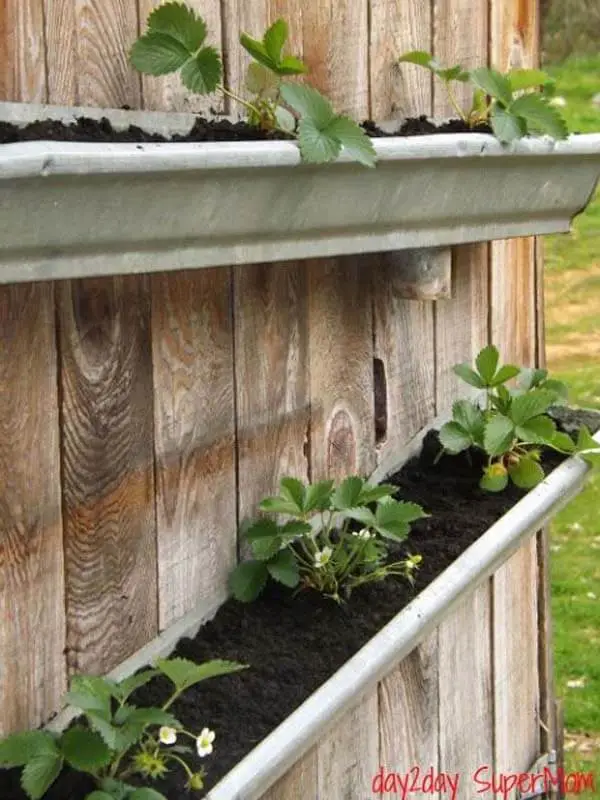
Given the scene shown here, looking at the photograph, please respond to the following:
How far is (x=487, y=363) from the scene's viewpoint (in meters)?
1.85

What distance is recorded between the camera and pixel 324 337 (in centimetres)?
174

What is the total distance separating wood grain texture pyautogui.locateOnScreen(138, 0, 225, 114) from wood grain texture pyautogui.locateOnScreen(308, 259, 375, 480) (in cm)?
27

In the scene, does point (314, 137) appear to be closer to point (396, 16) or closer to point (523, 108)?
point (523, 108)

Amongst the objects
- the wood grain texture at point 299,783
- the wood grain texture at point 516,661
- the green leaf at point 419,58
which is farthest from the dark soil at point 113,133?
the wood grain texture at point 516,661

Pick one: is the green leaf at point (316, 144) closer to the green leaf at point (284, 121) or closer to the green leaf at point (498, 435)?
the green leaf at point (284, 121)

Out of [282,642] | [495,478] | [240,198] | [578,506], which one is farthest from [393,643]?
[578,506]

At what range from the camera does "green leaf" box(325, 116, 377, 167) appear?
133 centimetres

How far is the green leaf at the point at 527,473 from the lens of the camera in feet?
6.10

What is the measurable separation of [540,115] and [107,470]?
656mm

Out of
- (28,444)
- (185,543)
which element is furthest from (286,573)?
(28,444)

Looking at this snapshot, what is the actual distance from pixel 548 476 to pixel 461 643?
0.39m

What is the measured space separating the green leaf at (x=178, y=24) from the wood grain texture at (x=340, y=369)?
0.45 metres

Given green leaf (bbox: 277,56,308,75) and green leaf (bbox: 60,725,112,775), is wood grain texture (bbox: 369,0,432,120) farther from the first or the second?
green leaf (bbox: 60,725,112,775)

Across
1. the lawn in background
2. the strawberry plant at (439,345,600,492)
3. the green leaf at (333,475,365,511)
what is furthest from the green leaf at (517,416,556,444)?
the lawn in background
